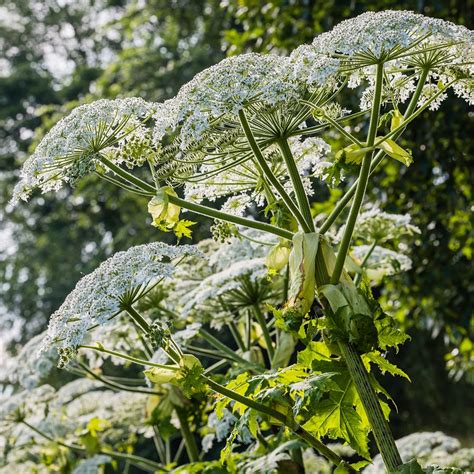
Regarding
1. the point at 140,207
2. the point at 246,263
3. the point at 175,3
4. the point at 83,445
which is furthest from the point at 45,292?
the point at 246,263

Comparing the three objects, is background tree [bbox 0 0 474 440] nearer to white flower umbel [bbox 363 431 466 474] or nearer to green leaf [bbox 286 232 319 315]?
Answer: white flower umbel [bbox 363 431 466 474]

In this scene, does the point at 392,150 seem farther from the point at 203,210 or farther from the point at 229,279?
the point at 229,279

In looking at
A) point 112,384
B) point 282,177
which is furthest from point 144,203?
point 282,177

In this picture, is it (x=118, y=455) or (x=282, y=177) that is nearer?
(x=282, y=177)

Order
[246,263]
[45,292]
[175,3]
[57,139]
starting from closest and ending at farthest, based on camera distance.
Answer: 1. [57,139]
2. [246,263]
3. [175,3]
4. [45,292]

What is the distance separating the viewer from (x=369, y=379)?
1.61 metres

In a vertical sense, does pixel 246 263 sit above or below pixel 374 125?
above

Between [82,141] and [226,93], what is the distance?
0.35 metres

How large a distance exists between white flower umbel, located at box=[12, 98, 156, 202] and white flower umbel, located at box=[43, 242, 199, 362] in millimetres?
205

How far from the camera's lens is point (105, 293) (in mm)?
1637

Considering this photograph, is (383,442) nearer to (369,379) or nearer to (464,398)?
(369,379)

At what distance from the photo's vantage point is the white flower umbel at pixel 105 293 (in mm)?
1601

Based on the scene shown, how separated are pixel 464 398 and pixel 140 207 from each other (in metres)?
7.07

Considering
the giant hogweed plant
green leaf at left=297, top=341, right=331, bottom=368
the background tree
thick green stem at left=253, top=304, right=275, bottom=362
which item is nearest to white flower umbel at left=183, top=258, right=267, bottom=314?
thick green stem at left=253, top=304, right=275, bottom=362
